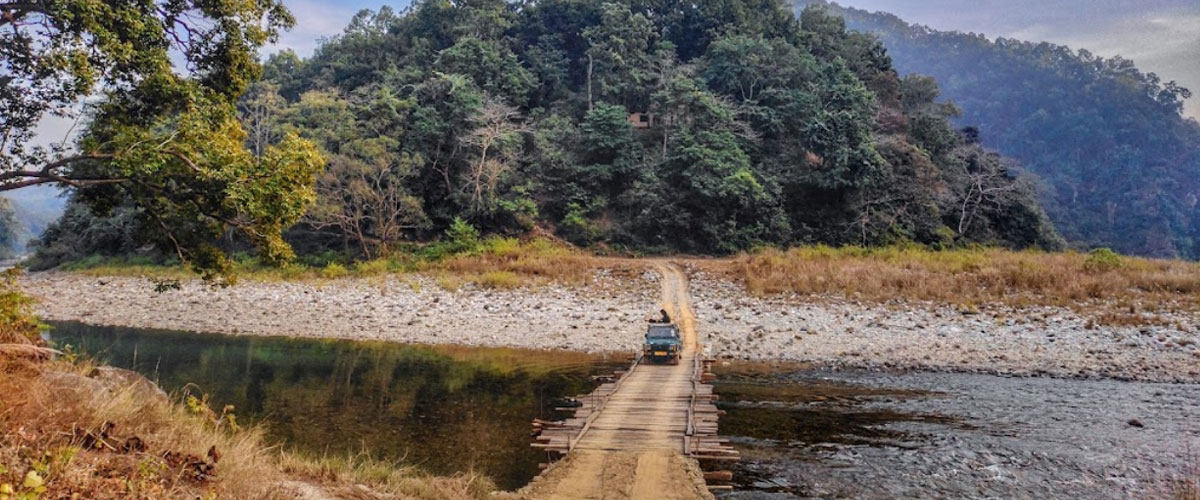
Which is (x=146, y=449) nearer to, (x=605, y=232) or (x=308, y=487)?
(x=308, y=487)

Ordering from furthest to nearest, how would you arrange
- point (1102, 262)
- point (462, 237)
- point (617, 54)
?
1. point (617, 54)
2. point (462, 237)
3. point (1102, 262)

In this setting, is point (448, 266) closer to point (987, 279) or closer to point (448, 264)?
point (448, 264)

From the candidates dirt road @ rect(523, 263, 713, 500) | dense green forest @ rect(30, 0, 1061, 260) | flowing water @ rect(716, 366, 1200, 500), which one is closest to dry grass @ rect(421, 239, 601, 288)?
dense green forest @ rect(30, 0, 1061, 260)

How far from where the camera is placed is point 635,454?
1000 centimetres

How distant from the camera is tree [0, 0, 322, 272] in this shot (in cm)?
876

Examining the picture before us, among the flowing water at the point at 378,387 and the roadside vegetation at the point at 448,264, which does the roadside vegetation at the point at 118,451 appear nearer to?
the flowing water at the point at 378,387

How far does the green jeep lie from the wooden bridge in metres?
1.15

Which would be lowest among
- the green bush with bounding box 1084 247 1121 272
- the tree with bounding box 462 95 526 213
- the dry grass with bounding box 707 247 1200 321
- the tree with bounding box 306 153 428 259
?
the dry grass with bounding box 707 247 1200 321

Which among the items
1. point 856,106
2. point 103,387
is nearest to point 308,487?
point 103,387

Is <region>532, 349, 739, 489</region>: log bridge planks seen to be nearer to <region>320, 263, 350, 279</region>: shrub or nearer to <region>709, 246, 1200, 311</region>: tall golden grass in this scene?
<region>709, 246, 1200, 311</region>: tall golden grass

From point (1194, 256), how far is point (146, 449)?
7573cm

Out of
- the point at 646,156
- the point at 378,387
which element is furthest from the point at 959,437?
the point at 646,156

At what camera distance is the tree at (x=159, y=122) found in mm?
8758

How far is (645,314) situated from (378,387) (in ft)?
39.7
